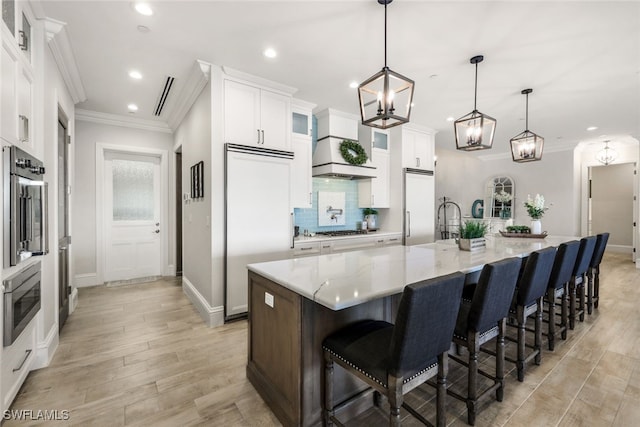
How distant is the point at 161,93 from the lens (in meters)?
3.92

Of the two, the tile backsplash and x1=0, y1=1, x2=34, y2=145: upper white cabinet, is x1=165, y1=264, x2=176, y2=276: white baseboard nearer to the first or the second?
the tile backsplash

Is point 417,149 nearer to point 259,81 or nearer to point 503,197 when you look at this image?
point 503,197

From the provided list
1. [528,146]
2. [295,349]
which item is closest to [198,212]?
[295,349]

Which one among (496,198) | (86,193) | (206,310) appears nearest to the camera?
(206,310)

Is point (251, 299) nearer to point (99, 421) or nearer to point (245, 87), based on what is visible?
point (99, 421)

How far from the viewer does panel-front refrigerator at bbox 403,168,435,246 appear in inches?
209

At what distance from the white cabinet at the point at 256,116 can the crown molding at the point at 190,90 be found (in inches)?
9.8

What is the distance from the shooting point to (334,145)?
180 inches

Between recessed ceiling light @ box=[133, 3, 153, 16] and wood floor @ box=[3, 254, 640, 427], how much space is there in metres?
2.85

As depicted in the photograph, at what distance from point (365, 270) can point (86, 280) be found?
4870 mm

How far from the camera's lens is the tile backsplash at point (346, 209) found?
4707mm

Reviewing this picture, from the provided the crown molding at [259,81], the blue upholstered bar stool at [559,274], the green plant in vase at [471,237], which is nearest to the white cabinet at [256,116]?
the crown molding at [259,81]

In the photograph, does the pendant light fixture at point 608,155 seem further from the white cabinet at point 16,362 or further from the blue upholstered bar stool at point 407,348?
the white cabinet at point 16,362

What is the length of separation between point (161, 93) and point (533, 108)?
5.48 metres
